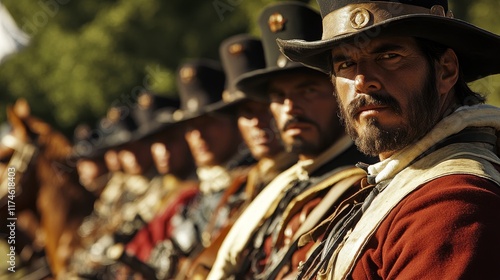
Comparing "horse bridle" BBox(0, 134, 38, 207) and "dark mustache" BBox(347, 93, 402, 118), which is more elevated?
"dark mustache" BBox(347, 93, 402, 118)

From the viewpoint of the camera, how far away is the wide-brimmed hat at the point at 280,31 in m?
5.36

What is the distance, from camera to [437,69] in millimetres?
3426

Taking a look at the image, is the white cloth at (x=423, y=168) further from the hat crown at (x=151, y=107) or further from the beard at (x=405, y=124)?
the hat crown at (x=151, y=107)

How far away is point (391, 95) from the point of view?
10.8 ft

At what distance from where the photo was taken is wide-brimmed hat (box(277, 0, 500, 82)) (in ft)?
10.8

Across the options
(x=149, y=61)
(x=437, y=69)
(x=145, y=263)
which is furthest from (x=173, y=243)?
(x=149, y=61)

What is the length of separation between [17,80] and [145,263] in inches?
491

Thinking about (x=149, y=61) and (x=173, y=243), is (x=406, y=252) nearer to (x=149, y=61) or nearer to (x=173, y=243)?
(x=173, y=243)

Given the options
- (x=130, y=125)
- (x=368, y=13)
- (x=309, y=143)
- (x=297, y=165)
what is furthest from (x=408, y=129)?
(x=130, y=125)

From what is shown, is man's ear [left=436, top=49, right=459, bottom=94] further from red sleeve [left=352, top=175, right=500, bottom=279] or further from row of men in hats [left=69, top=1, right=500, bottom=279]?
red sleeve [left=352, top=175, right=500, bottom=279]

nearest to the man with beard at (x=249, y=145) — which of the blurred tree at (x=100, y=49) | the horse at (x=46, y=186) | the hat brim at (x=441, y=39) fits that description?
the hat brim at (x=441, y=39)

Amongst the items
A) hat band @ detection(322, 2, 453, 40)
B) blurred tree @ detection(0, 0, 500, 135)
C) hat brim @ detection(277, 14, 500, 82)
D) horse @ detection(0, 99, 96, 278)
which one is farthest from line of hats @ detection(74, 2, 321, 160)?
blurred tree @ detection(0, 0, 500, 135)

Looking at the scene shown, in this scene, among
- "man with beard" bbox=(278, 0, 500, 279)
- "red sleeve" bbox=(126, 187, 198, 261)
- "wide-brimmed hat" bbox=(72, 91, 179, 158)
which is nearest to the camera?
"man with beard" bbox=(278, 0, 500, 279)

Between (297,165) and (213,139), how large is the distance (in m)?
3.54
